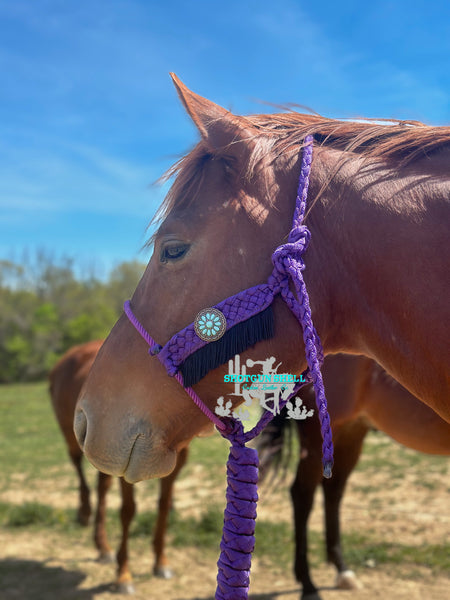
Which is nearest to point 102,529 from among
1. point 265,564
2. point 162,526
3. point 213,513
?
point 162,526

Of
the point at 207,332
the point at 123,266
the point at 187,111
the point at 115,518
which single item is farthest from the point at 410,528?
the point at 123,266

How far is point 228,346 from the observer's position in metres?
1.26

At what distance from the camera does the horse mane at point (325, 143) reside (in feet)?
4.36

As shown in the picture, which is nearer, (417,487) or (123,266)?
(417,487)

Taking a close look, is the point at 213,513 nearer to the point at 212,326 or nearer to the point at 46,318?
the point at 212,326

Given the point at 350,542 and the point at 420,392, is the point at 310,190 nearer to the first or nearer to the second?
the point at 420,392

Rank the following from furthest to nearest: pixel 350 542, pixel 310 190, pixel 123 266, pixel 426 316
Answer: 1. pixel 123 266
2. pixel 350 542
3. pixel 310 190
4. pixel 426 316

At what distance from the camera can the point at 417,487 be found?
5812mm

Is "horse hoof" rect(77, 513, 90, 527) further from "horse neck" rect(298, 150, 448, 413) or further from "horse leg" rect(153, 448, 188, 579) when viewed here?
"horse neck" rect(298, 150, 448, 413)

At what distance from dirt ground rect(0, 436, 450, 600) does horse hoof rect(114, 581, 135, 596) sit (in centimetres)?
5

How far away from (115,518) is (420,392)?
17.1 ft

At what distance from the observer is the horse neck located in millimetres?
1191

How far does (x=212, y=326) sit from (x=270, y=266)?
24cm

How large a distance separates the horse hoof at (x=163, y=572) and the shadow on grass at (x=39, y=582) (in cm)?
43
